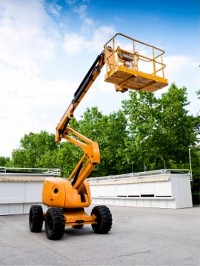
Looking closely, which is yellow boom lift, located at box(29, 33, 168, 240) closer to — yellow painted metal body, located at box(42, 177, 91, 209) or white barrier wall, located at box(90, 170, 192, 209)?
yellow painted metal body, located at box(42, 177, 91, 209)

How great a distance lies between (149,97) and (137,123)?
3317 millimetres

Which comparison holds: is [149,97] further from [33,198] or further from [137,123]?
[33,198]

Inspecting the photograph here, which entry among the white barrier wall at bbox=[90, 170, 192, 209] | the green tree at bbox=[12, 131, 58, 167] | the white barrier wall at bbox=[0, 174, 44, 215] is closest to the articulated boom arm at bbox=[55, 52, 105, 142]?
the white barrier wall at bbox=[0, 174, 44, 215]

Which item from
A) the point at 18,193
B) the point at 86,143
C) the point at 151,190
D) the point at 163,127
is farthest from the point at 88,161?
the point at 163,127

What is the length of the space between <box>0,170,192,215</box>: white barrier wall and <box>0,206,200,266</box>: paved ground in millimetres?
6892

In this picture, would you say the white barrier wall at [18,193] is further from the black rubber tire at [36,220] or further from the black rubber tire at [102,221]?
the black rubber tire at [102,221]

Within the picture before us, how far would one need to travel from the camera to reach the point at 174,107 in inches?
1300

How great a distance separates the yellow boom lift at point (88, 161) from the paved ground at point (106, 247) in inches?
20.5

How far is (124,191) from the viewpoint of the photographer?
28.4 meters

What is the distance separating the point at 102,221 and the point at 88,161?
2.26 meters

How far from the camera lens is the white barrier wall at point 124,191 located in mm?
19047

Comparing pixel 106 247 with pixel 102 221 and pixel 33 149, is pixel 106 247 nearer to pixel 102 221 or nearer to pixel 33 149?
pixel 102 221

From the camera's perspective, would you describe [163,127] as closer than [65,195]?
No

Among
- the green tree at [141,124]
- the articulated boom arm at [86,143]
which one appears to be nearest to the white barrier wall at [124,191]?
the green tree at [141,124]
